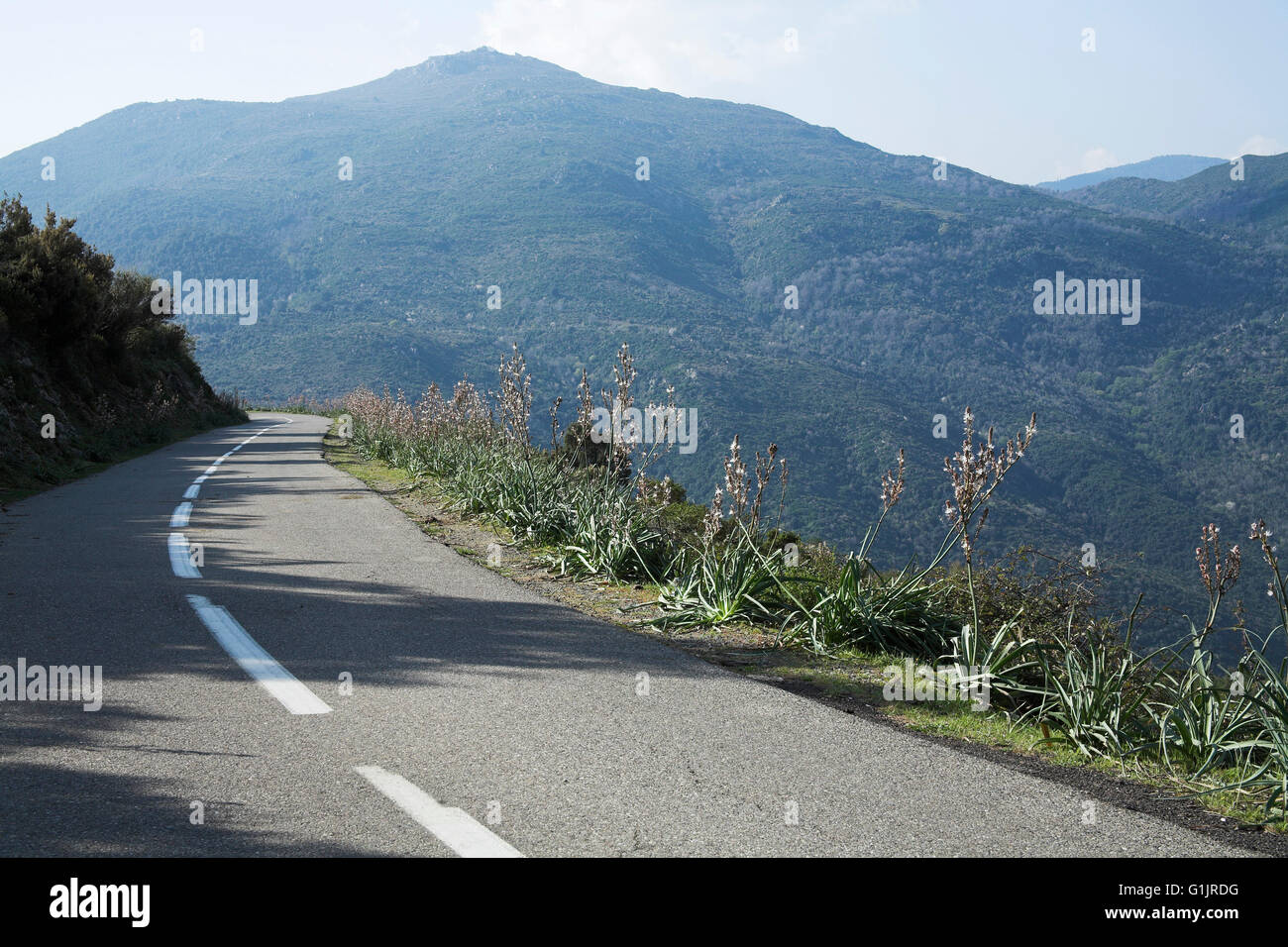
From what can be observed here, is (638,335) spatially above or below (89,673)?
above

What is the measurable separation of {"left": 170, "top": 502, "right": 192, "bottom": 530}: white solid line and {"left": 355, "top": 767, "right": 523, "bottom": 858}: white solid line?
27.7 ft

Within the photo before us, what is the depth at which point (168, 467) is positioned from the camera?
19641 mm

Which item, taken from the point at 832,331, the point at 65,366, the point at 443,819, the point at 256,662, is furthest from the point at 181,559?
the point at 832,331

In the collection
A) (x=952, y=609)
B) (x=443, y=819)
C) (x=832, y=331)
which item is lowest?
(x=952, y=609)

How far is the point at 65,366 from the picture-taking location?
24.3 m

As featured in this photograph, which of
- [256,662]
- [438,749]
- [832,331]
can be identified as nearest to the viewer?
[438,749]

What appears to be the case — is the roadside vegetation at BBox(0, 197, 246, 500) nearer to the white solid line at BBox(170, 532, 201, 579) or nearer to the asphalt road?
the white solid line at BBox(170, 532, 201, 579)

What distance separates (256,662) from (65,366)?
22.0 m

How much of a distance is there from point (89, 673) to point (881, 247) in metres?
186

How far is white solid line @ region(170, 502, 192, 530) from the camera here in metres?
11.5

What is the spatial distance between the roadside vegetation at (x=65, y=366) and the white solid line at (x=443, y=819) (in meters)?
12.3

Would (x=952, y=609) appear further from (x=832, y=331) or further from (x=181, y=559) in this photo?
(x=832, y=331)
